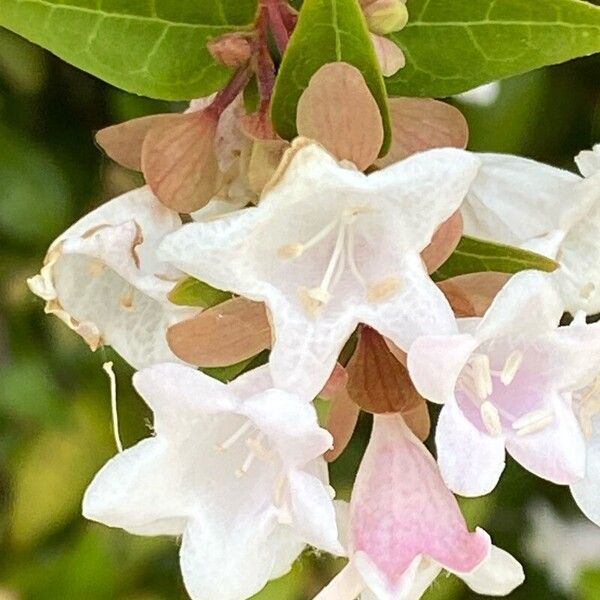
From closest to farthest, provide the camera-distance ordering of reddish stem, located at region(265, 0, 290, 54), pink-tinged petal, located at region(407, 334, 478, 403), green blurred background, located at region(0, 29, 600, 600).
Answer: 1. pink-tinged petal, located at region(407, 334, 478, 403)
2. reddish stem, located at region(265, 0, 290, 54)
3. green blurred background, located at region(0, 29, 600, 600)

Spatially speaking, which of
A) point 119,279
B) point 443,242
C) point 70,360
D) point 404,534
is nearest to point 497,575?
point 404,534

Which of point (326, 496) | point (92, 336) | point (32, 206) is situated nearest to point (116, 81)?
point (92, 336)

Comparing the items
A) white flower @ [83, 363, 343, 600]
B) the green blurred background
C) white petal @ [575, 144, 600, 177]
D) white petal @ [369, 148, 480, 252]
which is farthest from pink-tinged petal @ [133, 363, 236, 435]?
the green blurred background

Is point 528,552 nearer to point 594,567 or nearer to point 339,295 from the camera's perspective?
point 594,567

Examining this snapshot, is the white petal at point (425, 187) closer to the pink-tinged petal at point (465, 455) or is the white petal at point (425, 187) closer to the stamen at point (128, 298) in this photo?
the pink-tinged petal at point (465, 455)

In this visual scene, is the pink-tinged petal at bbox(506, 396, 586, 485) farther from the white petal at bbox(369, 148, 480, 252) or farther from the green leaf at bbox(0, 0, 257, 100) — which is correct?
the green leaf at bbox(0, 0, 257, 100)

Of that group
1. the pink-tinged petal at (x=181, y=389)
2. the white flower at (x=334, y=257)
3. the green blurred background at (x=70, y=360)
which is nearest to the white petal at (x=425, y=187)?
the white flower at (x=334, y=257)
